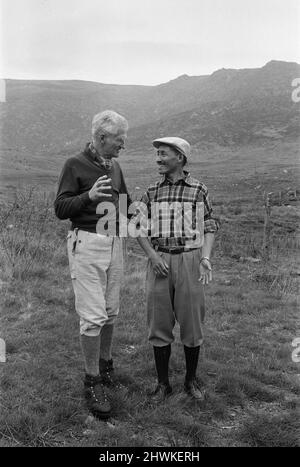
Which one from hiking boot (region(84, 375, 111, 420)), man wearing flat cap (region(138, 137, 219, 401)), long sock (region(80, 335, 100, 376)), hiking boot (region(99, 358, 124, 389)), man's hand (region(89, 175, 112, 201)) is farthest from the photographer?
hiking boot (region(99, 358, 124, 389))

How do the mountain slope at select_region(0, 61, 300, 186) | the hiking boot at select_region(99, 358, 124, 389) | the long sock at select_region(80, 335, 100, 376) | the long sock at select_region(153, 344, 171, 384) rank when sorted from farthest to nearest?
the mountain slope at select_region(0, 61, 300, 186) → the hiking boot at select_region(99, 358, 124, 389) → the long sock at select_region(153, 344, 171, 384) → the long sock at select_region(80, 335, 100, 376)

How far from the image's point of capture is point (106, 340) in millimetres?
4031

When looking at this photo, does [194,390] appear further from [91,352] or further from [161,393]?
[91,352]

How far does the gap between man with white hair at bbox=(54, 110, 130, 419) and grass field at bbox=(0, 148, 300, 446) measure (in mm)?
323

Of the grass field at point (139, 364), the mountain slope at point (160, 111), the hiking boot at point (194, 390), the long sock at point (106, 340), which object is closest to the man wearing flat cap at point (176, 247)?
the hiking boot at point (194, 390)

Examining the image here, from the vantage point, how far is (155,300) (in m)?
3.79

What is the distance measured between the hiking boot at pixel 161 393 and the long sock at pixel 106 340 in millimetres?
492

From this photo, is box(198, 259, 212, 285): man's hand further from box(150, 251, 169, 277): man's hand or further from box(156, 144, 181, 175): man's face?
box(156, 144, 181, 175): man's face

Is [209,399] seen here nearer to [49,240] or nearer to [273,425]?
[273,425]

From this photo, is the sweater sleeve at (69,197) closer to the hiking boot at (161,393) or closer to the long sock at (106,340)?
the long sock at (106,340)

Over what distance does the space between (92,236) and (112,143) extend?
2.34 ft

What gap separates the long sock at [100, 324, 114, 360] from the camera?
3.97 metres

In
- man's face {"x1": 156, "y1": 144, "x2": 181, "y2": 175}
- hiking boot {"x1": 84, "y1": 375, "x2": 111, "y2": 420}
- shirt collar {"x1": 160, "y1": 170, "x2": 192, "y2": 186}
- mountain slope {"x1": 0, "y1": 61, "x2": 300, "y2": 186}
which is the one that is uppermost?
mountain slope {"x1": 0, "y1": 61, "x2": 300, "y2": 186}

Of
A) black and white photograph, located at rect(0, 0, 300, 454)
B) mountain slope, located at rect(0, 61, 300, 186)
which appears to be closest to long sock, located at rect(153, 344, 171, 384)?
black and white photograph, located at rect(0, 0, 300, 454)
